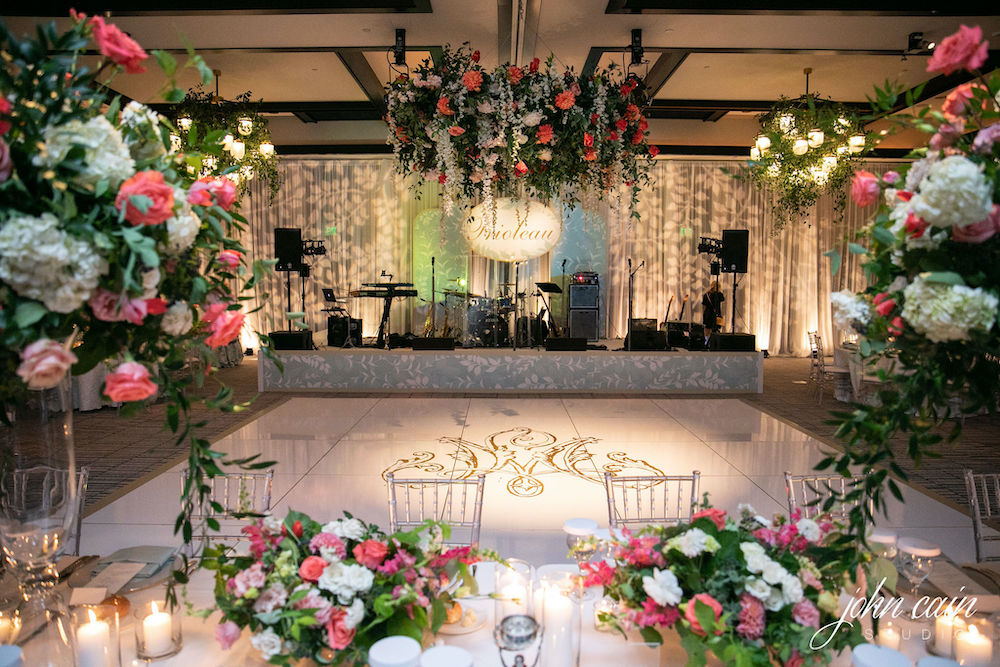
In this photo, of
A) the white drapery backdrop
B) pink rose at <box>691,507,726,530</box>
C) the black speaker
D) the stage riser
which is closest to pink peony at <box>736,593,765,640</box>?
pink rose at <box>691,507,726,530</box>

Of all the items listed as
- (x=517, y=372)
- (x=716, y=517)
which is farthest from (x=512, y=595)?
(x=517, y=372)

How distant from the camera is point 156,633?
157 cm

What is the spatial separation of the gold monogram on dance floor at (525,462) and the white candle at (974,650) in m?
3.32

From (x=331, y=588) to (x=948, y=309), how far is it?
4.29 feet

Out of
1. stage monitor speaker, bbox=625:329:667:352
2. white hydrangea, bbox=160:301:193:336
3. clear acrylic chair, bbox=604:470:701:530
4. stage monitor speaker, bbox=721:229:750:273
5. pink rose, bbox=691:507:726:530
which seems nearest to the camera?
white hydrangea, bbox=160:301:193:336

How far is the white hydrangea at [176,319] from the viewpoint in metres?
1.26

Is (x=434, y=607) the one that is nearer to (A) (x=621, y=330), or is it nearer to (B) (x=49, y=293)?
(B) (x=49, y=293)

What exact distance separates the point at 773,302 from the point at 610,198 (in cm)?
838

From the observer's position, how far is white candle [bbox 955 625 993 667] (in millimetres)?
1483

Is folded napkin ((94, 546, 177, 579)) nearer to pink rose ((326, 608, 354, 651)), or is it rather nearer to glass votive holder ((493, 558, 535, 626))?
pink rose ((326, 608, 354, 651))

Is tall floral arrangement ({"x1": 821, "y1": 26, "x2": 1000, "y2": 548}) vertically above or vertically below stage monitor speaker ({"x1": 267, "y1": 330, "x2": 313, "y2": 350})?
above

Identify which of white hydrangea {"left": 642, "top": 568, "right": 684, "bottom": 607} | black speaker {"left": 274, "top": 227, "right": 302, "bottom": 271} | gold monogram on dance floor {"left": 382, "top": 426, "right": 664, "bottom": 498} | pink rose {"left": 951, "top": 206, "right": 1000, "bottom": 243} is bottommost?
gold monogram on dance floor {"left": 382, "top": 426, "right": 664, "bottom": 498}

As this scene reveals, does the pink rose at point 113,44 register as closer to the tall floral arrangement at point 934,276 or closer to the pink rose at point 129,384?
the pink rose at point 129,384

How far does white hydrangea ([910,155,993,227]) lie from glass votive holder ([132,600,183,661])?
1.74 meters
